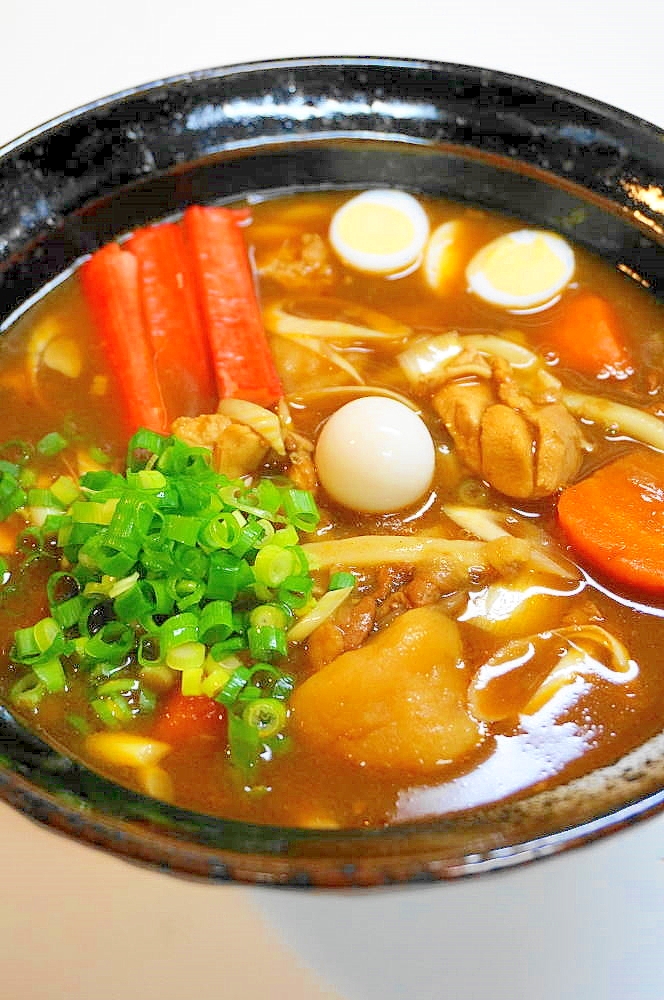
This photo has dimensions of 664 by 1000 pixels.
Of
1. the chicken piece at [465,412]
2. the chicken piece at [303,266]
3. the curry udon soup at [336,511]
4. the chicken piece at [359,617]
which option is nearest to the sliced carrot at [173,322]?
the curry udon soup at [336,511]

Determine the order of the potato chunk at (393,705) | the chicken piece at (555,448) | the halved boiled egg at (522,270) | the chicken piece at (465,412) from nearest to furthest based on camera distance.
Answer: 1. the potato chunk at (393,705)
2. the chicken piece at (555,448)
3. the chicken piece at (465,412)
4. the halved boiled egg at (522,270)

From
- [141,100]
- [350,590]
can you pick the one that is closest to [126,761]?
[350,590]

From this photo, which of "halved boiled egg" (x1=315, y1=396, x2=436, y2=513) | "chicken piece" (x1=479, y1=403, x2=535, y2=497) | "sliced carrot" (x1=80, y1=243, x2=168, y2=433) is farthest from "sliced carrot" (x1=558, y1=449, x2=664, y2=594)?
"sliced carrot" (x1=80, y1=243, x2=168, y2=433)

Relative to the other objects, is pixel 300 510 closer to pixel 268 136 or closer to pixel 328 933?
pixel 328 933

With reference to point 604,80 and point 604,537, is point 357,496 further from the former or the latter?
point 604,80

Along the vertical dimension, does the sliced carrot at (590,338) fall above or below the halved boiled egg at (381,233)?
below

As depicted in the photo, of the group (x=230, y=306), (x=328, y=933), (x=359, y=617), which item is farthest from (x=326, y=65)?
(x=328, y=933)

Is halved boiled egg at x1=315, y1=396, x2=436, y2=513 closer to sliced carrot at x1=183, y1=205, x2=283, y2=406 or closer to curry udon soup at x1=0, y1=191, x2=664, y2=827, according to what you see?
curry udon soup at x1=0, y1=191, x2=664, y2=827

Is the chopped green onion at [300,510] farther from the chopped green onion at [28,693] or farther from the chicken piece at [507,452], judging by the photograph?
the chopped green onion at [28,693]
